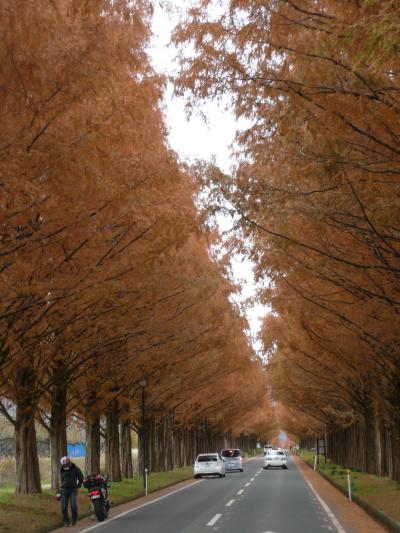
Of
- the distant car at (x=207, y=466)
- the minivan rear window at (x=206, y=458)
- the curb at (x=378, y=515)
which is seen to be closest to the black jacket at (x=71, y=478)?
the curb at (x=378, y=515)

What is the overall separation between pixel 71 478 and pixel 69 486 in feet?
0.61

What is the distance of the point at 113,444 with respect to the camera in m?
31.6

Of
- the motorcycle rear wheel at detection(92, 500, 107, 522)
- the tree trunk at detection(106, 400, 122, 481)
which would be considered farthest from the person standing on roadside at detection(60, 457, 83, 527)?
the tree trunk at detection(106, 400, 122, 481)

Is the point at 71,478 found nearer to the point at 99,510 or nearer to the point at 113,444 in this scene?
the point at 99,510

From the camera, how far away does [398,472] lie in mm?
24719

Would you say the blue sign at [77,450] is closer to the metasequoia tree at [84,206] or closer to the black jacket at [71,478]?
the metasequoia tree at [84,206]

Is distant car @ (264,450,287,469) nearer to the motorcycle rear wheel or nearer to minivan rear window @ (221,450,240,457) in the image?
minivan rear window @ (221,450,240,457)

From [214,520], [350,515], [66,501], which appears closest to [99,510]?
[66,501]

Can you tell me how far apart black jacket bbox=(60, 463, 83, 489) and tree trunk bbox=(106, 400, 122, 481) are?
46.9 feet

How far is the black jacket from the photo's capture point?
1655 cm

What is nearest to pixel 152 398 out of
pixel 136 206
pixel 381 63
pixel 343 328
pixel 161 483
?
pixel 161 483

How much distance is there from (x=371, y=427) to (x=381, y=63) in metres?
30.0

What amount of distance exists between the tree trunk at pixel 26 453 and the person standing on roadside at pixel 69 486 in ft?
14.3

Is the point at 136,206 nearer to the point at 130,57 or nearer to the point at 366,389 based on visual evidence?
the point at 130,57
